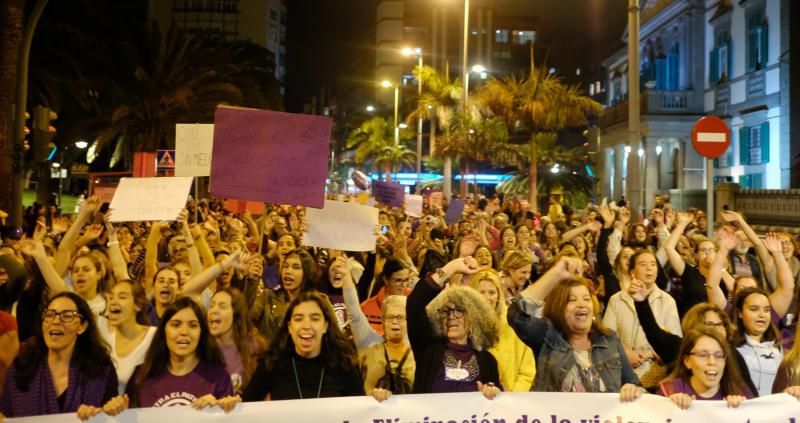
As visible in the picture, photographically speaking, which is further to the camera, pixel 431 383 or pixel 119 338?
pixel 119 338

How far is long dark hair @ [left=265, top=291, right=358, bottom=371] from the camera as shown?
14.3 ft

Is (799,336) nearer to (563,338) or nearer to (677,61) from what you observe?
(563,338)

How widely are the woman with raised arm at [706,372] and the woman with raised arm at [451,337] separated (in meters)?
0.95

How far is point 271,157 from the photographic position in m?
6.46

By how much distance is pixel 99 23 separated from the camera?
1179 inches

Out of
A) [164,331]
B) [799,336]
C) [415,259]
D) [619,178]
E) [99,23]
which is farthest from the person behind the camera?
[619,178]

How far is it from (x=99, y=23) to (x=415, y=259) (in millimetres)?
24314

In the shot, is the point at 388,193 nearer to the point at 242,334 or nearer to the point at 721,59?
the point at 242,334

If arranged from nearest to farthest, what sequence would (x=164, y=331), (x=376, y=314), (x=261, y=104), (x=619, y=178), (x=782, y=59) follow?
(x=164, y=331)
(x=376, y=314)
(x=782, y=59)
(x=261, y=104)
(x=619, y=178)

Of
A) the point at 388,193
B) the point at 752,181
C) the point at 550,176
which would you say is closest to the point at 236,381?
the point at 388,193

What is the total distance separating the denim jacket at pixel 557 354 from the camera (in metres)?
4.42

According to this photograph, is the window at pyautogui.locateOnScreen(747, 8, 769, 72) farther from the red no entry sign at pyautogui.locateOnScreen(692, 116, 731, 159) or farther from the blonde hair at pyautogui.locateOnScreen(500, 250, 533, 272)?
Result: the blonde hair at pyautogui.locateOnScreen(500, 250, 533, 272)

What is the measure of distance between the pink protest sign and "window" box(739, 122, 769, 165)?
26.0m

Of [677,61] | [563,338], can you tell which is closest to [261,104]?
[677,61]
